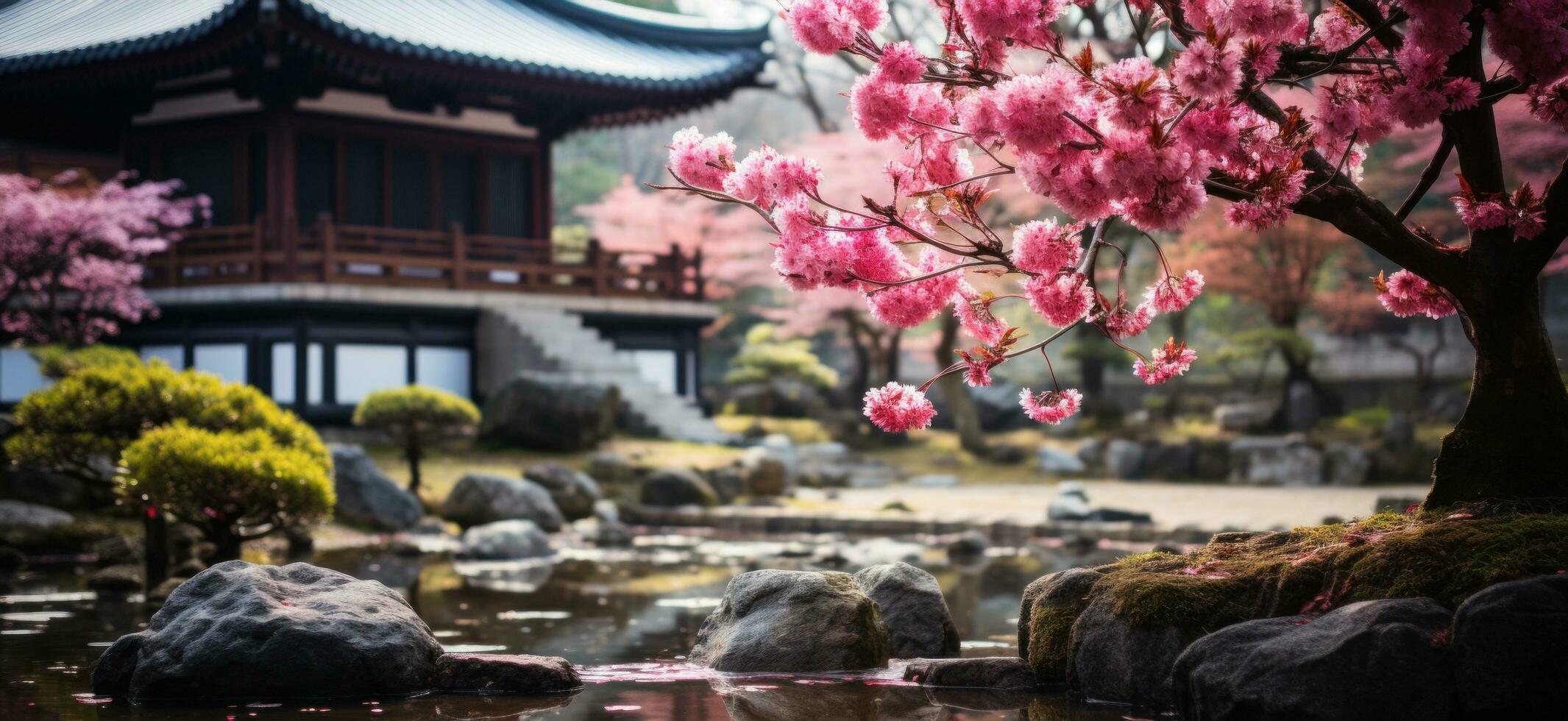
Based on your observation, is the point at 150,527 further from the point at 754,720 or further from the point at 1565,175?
the point at 1565,175

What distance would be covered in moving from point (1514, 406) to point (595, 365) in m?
19.2

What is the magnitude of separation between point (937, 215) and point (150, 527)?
8418 millimetres

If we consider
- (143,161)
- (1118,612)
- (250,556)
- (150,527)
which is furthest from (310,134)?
(1118,612)

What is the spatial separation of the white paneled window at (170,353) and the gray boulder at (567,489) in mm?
8064

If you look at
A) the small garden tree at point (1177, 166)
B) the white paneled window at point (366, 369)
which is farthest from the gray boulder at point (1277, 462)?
the small garden tree at point (1177, 166)

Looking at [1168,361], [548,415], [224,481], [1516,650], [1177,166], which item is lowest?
[1516,650]

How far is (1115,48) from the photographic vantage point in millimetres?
28062

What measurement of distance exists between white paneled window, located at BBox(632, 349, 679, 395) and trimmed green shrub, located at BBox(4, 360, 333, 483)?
46.1ft

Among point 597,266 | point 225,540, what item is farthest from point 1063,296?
point 597,266

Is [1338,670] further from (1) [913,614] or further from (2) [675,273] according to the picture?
(2) [675,273]

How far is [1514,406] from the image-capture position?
7.39 metres

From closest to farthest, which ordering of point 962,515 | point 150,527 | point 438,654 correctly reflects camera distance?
1. point 438,654
2. point 150,527
3. point 962,515

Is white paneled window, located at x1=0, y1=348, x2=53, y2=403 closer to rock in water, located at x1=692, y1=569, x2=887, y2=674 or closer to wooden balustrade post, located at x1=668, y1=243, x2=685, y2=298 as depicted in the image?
wooden balustrade post, located at x1=668, y1=243, x2=685, y2=298

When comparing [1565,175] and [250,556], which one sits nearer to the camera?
[1565,175]
